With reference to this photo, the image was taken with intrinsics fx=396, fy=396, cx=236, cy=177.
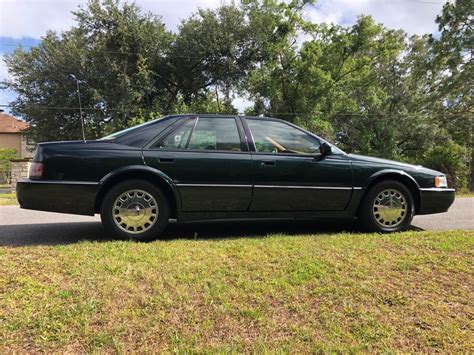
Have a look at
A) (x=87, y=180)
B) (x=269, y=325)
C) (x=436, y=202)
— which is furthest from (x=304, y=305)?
(x=436, y=202)

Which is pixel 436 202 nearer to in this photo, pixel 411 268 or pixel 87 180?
pixel 411 268

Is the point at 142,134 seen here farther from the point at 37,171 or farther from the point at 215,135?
the point at 37,171

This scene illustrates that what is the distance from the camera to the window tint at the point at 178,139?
4.58 m

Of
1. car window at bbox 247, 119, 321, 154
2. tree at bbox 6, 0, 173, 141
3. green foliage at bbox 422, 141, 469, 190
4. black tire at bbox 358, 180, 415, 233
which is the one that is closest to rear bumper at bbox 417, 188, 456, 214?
black tire at bbox 358, 180, 415, 233

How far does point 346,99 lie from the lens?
2714 cm

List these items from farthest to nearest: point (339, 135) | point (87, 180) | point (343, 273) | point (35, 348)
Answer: point (339, 135)
point (87, 180)
point (343, 273)
point (35, 348)

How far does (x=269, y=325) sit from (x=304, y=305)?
0.36 metres

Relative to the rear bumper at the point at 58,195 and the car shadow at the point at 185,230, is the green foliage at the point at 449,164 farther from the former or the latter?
the rear bumper at the point at 58,195

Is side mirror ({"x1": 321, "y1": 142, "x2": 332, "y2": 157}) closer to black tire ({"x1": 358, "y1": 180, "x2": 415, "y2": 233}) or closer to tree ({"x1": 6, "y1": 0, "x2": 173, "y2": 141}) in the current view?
black tire ({"x1": 358, "y1": 180, "x2": 415, "y2": 233})

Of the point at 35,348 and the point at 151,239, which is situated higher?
the point at 151,239

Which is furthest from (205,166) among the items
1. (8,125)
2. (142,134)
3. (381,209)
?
(8,125)

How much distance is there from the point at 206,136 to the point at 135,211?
3.96 feet

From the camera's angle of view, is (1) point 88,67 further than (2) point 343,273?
Yes

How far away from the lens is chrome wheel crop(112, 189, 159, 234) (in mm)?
4324
